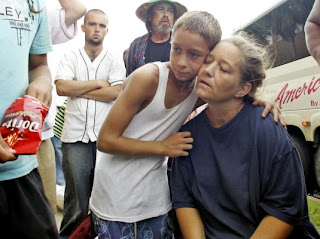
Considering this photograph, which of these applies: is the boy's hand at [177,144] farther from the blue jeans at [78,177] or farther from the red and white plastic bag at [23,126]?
the blue jeans at [78,177]

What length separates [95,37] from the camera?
9.68 feet

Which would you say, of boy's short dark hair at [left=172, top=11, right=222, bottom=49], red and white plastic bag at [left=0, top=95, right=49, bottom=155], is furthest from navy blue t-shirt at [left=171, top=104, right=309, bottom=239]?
red and white plastic bag at [left=0, top=95, right=49, bottom=155]

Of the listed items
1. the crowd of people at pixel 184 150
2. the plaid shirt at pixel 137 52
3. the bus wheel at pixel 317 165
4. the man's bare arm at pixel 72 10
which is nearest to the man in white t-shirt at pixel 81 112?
the plaid shirt at pixel 137 52

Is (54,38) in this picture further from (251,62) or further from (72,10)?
(251,62)

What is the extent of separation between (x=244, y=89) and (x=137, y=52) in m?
1.42

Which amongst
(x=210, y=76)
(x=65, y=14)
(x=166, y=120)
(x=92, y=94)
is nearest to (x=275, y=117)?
(x=210, y=76)

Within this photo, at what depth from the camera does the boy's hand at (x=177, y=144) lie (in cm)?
155

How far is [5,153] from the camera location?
3.13 ft

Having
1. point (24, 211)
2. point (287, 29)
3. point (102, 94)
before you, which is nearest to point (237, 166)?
point (24, 211)

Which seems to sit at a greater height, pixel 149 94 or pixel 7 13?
pixel 7 13

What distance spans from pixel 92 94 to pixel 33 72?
49.0 inches

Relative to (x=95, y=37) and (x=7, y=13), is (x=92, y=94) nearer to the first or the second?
(x=95, y=37)

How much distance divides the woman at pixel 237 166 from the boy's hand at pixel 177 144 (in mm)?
47

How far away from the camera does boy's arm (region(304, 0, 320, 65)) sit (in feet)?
5.18
